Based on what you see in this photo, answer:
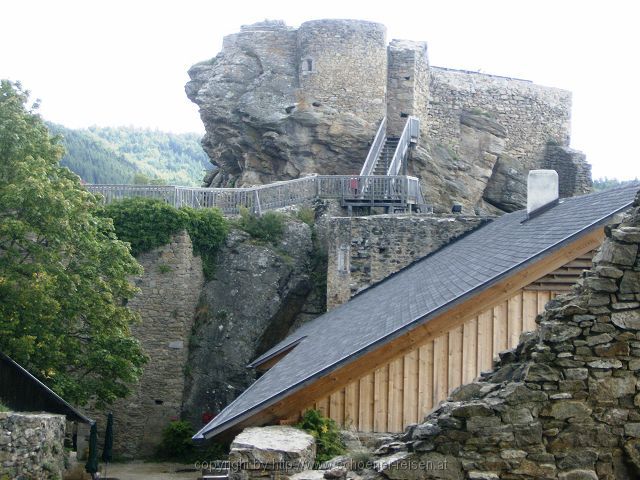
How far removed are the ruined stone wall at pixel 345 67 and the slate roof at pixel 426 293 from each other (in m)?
13.6

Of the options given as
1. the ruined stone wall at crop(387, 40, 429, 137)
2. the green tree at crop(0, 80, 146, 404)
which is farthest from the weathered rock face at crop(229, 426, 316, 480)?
the ruined stone wall at crop(387, 40, 429, 137)

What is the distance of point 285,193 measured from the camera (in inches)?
1075

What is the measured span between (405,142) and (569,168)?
7306 mm

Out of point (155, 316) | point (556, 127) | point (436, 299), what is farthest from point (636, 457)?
point (556, 127)

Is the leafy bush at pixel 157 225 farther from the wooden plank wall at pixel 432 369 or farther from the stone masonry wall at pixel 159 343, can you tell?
the wooden plank wall at pixel 432 369

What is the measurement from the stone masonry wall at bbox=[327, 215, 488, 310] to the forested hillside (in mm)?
42819

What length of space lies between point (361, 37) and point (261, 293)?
10286 millimetres

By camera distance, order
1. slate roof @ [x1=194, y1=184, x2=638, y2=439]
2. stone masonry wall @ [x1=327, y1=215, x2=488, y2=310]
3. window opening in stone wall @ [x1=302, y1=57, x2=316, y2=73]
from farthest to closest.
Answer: window opening in stone wall @ [x1=302, y1=57, x2=316, y2=73], stone masonry wall @ [x1=327, y1=215, x2=488, y2=310], slate roof @ [x1=194, y1=184, x2=638, y2=439]

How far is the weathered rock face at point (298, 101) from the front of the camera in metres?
31.5

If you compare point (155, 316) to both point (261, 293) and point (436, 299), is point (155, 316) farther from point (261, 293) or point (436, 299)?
point (436, 299)

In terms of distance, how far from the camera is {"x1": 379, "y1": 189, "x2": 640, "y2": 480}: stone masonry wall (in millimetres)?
7953

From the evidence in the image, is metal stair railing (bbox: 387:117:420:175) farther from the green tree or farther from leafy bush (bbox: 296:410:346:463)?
leafy bush (bbox: 296:410:346:463)

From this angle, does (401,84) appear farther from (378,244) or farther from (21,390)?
(21,390)

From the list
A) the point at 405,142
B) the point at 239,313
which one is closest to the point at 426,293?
the point at 239,313
